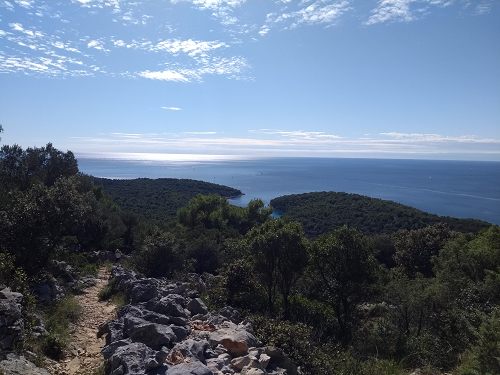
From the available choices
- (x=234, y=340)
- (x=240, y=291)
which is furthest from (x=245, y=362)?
(x=240, y=291)

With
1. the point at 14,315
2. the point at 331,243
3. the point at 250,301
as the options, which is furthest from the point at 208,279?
the point at 14,315

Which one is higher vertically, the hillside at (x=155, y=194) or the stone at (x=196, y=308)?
the stone at (x=196, y=308)

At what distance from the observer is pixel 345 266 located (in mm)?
12594

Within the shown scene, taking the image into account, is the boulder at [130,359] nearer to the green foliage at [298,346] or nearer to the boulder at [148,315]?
the boulder at [148,315]

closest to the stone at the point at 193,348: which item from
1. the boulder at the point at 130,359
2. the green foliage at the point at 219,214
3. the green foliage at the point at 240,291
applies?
the boulder at the point at 130,359

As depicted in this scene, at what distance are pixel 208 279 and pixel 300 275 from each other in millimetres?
4156

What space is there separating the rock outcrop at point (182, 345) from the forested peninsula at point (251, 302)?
0.03 metres

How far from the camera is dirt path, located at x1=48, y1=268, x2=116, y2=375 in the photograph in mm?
6420

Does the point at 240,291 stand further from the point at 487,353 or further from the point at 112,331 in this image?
the point at 487,353

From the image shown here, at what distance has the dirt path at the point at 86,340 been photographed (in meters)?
6.42

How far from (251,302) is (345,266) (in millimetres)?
3823

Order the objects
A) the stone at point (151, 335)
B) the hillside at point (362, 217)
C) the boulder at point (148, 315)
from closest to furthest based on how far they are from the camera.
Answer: the stone at point (151, 335) < the boulder at point (148, 315) < the hillside at point (362, 217)

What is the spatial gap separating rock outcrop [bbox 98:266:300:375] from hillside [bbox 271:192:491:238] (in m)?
42.6

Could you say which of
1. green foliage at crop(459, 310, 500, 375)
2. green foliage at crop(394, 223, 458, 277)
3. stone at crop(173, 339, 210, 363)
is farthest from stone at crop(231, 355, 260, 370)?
green foliage at crop(394, 223, 458, 277)
